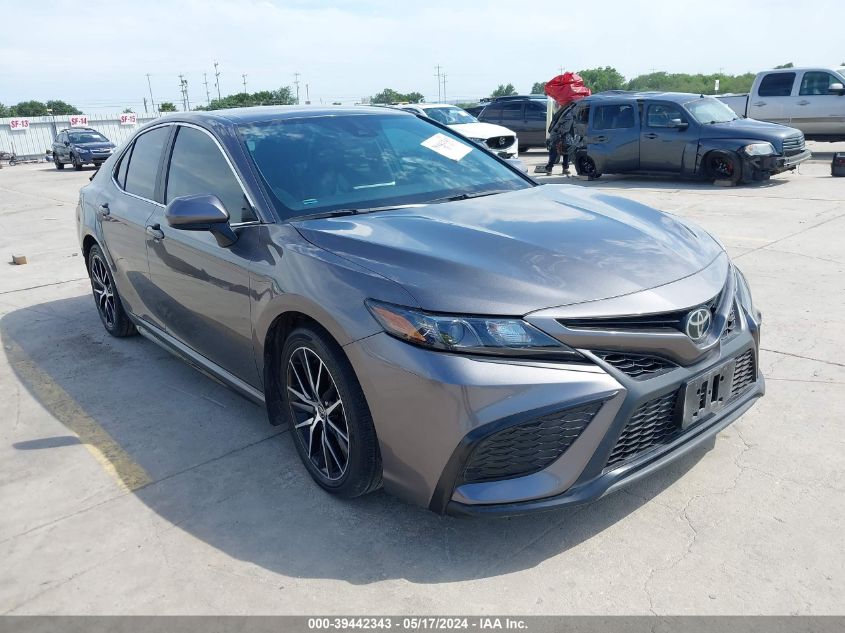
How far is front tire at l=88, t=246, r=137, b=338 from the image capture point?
17.5 ft

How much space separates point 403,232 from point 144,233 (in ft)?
6.87

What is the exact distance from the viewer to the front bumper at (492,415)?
2.42 m

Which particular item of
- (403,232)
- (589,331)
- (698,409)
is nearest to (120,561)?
(403,232)

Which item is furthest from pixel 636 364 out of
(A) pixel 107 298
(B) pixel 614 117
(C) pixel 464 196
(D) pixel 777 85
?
(D) pixel 777 85

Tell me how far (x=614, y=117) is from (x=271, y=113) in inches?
429

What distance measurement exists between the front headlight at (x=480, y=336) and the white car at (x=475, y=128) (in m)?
13.2

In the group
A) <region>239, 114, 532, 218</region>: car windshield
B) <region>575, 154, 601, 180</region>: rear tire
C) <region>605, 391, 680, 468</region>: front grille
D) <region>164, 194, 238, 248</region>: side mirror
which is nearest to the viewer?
<region>605, 391, 680, 468</region>: front grille

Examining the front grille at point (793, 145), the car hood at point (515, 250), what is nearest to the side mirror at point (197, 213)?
the car hood at point (515, 250)

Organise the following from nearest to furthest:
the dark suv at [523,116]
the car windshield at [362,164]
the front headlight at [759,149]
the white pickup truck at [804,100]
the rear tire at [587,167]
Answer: the car windshield at [362,164]
the front headlight at [759,149]
the rear tire at [587,167]
the white pickup truck at [804,100]
the dark suv at [523,116]

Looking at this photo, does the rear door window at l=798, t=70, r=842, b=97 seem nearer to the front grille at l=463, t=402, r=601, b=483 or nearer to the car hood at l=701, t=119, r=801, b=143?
the car hood at l=701, t=119, r=801, b=143

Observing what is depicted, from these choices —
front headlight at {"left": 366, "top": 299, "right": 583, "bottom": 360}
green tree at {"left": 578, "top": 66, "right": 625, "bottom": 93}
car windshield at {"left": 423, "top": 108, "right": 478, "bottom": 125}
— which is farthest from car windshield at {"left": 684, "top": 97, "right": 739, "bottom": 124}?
green tree at {"left": 578, "top": 66, "right": 625, "bottom": 93}

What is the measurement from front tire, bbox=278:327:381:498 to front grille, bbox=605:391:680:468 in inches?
36.3

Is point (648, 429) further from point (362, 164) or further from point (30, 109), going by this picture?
point (30, 109)

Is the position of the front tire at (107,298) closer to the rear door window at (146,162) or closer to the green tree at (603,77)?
the rear door window at (146,162)
